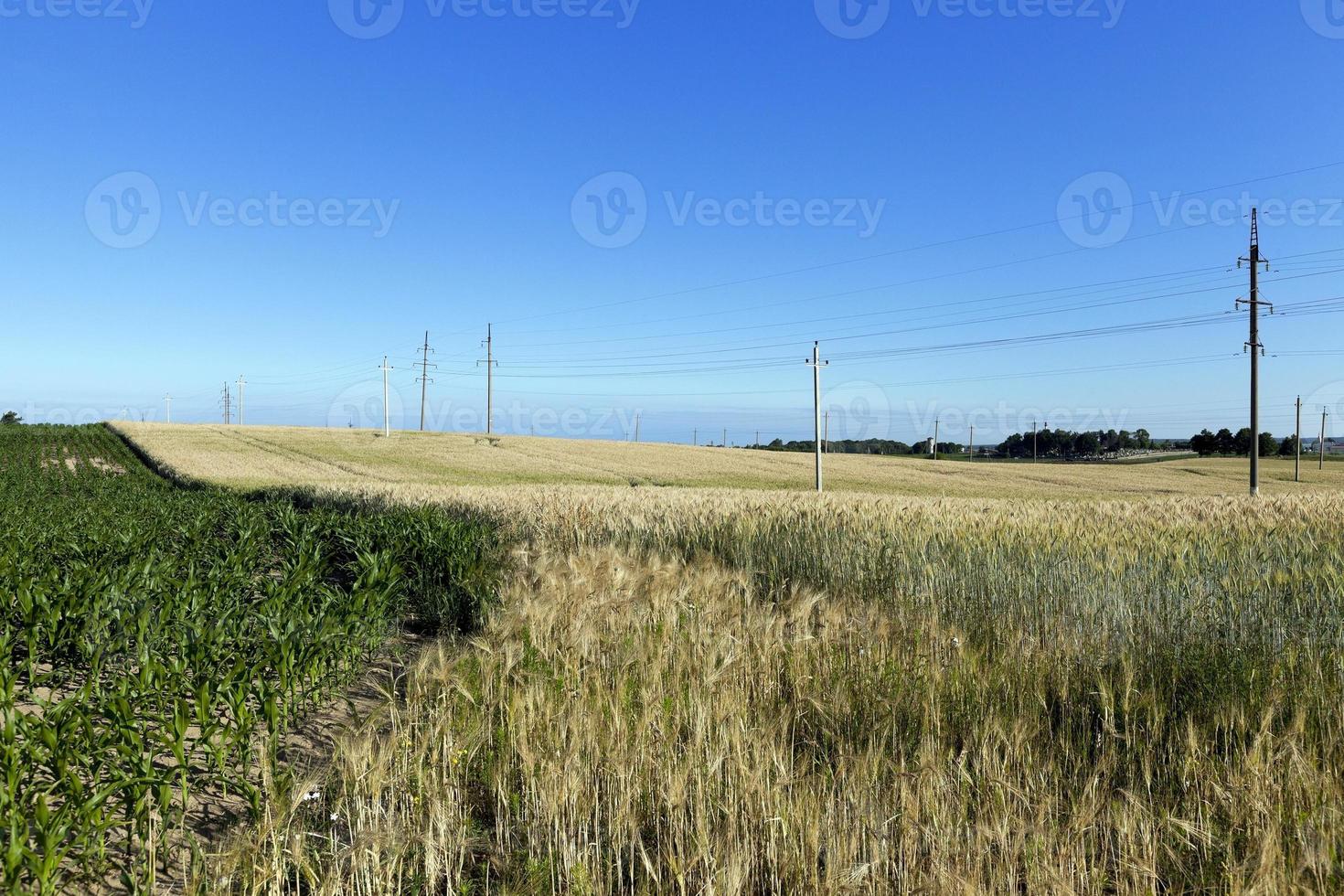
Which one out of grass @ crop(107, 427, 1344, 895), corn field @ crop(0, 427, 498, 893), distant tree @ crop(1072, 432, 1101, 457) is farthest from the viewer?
distant tree @ crop(1072, 432, 1101, 457)

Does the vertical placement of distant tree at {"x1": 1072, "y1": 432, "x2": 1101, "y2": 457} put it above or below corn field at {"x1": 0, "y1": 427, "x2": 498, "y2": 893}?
above

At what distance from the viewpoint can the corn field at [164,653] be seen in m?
3.01

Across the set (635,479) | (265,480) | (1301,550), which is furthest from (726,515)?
(635,479)

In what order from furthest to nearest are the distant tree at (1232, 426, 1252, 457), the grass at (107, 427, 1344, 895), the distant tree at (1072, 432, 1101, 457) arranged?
the distant tree at (1072, 432, 1101, 457) → the distant tree at (1232, 426, 1252, 457) → the grass at (107, 427, 1344, 895)

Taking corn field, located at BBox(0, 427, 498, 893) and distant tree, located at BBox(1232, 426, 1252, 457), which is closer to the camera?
corn field, located at BBox(0, 427, 498, 893)

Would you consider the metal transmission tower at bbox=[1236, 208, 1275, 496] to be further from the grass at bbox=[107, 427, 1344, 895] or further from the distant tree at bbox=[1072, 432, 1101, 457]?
the distant tree at bbox=[1072, 432, 1101, 457]

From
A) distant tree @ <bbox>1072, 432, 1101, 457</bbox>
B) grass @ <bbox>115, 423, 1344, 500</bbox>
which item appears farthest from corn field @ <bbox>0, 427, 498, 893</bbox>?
distant tree @ <bbox>1072, 432, 1101, 457</bbox>

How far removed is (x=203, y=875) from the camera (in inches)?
106

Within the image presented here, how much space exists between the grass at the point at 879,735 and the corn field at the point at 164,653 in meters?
0.51

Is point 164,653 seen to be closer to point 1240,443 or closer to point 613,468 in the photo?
point 613,468

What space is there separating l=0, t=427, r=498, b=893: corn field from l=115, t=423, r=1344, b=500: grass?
2291cm

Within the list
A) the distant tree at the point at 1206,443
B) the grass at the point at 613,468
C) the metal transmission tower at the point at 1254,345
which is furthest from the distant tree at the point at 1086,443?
the metal transmission tower at the point at 1254,345

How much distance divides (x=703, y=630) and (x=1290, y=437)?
130197 millimetres

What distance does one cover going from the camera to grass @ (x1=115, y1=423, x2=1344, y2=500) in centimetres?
4056
